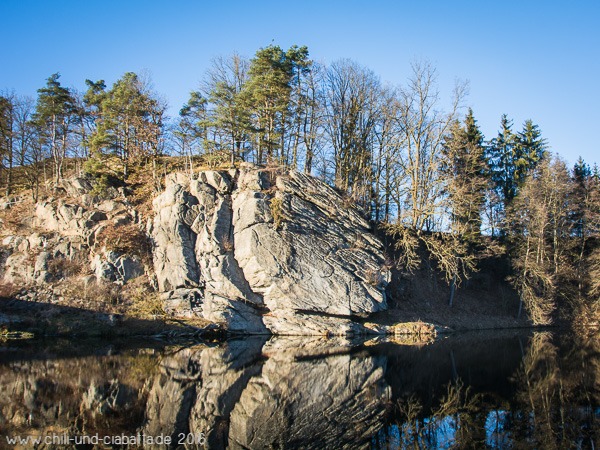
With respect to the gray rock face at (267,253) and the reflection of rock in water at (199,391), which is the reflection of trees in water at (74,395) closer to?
the reflection of rock in water at (199,391)

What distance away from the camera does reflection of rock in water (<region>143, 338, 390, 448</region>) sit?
31.3 ft

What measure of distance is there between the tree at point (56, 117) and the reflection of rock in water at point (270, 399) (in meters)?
26.9

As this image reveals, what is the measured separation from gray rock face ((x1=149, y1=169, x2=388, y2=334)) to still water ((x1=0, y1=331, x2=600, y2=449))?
586 centimetres

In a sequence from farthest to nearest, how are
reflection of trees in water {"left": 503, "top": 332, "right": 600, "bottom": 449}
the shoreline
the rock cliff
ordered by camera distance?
the rock cliff, the shoreline, reflection of trees in water {"left": 503, "top": 332, "right": 600, "bottom": 449}

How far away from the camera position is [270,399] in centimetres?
1215

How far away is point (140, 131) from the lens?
1353 inches

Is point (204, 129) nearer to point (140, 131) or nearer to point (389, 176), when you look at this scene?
point (140, 131)

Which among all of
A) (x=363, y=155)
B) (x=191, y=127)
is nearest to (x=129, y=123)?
(x=191, y=127)

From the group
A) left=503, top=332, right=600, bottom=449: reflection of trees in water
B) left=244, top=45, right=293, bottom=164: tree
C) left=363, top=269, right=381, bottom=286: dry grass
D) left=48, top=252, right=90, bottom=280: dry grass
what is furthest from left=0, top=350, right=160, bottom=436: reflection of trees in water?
left=244, top=45, right=293, bottom=164: tree

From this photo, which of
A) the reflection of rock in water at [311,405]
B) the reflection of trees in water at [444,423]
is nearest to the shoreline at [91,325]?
the reflection of rock in water at [311,405]

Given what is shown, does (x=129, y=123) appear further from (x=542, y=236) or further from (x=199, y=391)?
(x=542, y=236)

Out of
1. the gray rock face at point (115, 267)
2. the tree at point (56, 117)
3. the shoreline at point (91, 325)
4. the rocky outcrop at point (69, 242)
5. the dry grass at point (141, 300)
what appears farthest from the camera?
the tree at point (56, 117)

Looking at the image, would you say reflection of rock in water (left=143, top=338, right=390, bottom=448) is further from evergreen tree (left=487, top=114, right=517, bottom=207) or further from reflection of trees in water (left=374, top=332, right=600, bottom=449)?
evergreen tree (left=487, top=114, right=517, bottom=207)

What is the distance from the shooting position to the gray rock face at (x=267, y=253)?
2634cm
